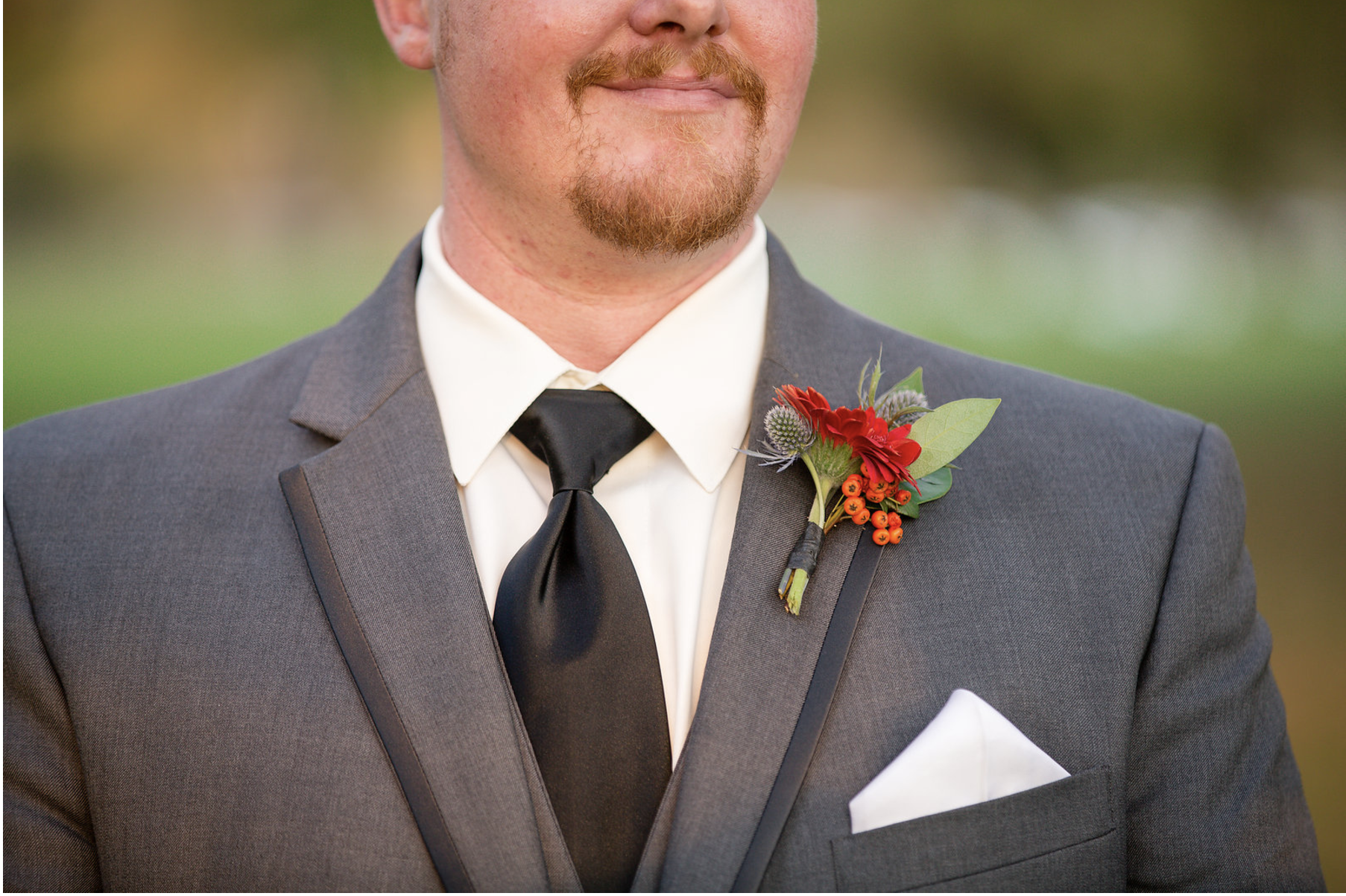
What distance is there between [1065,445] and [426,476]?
782 mm

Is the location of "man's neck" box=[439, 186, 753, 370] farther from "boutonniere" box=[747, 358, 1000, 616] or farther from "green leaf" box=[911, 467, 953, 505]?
"green leaf" box=[911, 467, 953, 505]

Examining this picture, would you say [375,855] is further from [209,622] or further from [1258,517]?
[1258,517]

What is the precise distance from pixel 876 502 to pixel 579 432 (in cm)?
36

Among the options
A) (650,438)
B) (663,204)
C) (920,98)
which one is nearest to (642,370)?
(650,438)

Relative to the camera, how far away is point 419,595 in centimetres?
120

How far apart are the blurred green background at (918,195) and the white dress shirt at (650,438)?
227 centimetres

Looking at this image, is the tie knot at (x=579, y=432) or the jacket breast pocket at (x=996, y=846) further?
the tie knot at (x=579, y=432)

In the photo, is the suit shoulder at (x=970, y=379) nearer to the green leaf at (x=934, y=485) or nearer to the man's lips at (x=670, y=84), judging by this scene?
the green leaf at (x=934, y=485)

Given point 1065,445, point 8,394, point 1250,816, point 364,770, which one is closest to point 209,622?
point 364,770

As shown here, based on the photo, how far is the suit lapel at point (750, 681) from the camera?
110cm

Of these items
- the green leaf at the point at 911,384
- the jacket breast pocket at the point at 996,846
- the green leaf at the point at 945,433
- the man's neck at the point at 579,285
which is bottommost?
the jacket breast pocket at the point at 996,846

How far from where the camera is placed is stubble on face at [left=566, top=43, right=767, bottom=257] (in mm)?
1311

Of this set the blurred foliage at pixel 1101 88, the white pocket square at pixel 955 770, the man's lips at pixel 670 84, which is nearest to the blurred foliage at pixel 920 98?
the blurred foliage at pixel 1101 88

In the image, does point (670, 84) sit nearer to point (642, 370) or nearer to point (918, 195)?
point (642, 370)
